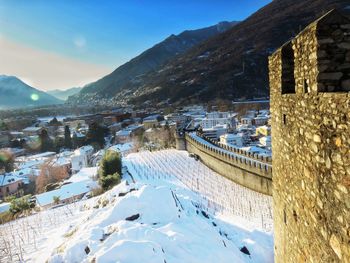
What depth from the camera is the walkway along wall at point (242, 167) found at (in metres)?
19.2

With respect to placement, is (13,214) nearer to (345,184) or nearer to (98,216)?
(98,216)

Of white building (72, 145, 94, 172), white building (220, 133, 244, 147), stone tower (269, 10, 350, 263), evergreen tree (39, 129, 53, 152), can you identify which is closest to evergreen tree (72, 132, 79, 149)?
evergreen tree (39, 129, 53, 152)

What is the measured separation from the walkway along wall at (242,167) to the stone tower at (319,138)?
15727mm

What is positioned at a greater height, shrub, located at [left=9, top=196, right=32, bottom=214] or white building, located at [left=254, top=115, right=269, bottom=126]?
white building, located at [left=254, top=115, right=269, bottom=126]

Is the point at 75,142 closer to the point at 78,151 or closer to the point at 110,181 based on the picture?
the point at 78,151

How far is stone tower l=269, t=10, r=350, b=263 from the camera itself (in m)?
2.18

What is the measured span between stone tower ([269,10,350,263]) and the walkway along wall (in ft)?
51.6

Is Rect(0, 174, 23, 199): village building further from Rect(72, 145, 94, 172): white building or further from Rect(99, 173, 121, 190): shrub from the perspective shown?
Rect(99, 173, 121, 190): shrub

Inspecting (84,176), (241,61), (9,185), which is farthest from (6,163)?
(241,61)

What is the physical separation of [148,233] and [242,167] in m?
13.8

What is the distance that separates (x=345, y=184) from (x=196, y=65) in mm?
126500

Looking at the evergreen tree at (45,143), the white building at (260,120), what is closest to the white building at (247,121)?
the white building at (260,120)

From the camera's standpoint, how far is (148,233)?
9070mm

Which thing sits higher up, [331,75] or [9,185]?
[331,75]
